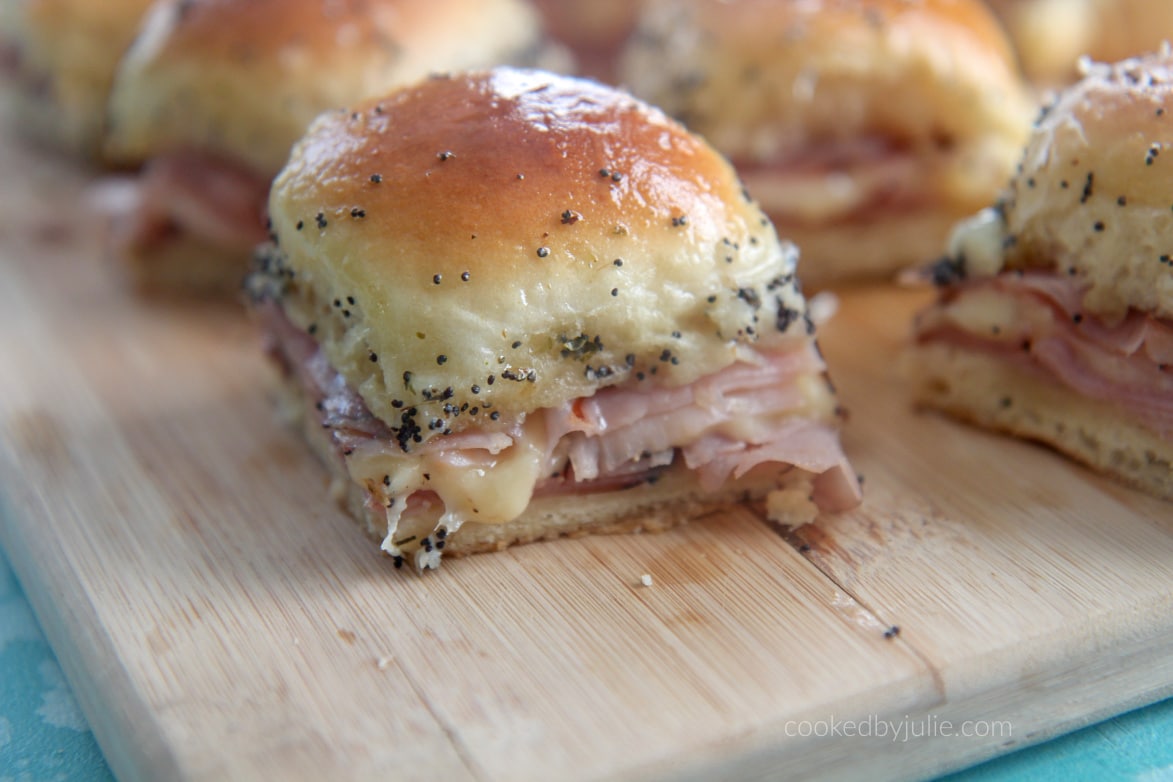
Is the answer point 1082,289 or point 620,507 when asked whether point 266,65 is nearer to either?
point 620,507

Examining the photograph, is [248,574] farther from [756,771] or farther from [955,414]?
[955,414]

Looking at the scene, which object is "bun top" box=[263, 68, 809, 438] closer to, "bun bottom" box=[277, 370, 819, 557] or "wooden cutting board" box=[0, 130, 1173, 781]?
"bun bottom" box=[277, 370, 819, 557]

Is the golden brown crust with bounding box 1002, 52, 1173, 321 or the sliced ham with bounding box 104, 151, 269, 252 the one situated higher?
the golden brown crust with bounding box 1002, 52, 1173, 321

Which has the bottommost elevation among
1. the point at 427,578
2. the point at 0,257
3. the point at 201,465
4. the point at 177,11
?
the point at 0,257

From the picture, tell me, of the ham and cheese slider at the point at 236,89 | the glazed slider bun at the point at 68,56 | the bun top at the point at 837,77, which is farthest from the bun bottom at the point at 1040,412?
the glazed slider bun at the point at 68,56

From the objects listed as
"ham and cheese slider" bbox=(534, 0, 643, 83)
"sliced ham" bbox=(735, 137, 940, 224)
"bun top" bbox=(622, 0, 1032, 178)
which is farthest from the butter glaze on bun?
"ham and cheese slider" bbox=(534, 0, 643, 83)

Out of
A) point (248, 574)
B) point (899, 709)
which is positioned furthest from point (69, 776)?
point (899, 709)

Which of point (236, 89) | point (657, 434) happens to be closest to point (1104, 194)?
point (657, 434)

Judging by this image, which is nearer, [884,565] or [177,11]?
[884,565]
